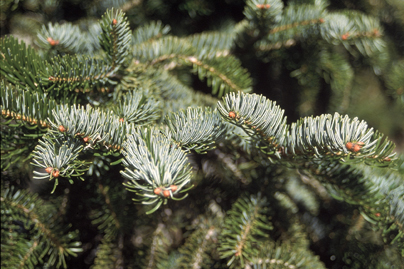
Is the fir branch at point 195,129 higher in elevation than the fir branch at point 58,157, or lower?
higher

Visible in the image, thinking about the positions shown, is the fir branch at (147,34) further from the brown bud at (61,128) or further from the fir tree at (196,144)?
the brown bud at (61,128)

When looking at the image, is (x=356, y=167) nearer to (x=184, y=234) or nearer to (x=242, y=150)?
(x=242, y=150)

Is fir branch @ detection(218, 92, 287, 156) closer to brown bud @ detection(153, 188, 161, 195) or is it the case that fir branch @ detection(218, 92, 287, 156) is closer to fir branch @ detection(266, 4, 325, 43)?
brown bud @ detection(153, 188, 161, 195)

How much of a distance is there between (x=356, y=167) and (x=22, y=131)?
1.53ft

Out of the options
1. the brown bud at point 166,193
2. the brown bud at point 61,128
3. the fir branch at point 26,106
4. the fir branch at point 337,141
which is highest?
the fir branch at point 337,141

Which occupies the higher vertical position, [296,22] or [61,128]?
[296,22]

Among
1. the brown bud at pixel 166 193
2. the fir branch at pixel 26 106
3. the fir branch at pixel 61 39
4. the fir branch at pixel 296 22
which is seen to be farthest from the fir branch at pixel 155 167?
the fir branch at pixel 296 22

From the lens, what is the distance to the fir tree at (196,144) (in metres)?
0.30

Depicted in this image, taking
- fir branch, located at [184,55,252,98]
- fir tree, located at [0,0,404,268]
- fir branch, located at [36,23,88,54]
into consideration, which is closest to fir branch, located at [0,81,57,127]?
fir tree, located at [0,0,404,268]

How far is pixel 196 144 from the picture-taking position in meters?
0.32

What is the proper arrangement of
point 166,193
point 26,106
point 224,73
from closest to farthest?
point 166,193 < point 26,106 < point 224,73

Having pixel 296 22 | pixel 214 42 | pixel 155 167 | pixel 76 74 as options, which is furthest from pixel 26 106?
pixel 296 22

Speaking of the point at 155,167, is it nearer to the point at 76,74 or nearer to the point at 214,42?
Result: the point at 76,74

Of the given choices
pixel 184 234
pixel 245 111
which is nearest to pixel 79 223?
pixel 184 234
